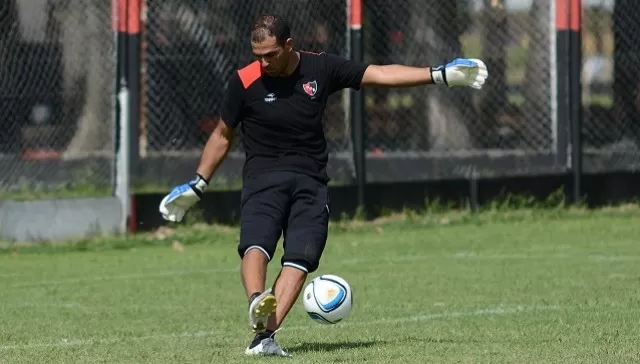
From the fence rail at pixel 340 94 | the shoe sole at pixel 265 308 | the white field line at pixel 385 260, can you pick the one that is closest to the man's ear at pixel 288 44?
the shoe sole at pixel 265 308

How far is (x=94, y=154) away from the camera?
46.2ft

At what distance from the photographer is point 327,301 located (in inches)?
305

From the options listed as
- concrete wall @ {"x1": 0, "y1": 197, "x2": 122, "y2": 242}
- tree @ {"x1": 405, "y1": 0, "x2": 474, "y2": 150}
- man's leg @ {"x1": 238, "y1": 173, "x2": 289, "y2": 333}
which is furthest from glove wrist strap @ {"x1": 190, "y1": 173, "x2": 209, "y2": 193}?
tree @ {"x1": 405, "y1": 0, "x2": 474, "y2": 150}

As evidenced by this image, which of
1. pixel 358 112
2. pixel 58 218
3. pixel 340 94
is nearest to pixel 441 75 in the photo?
pixel 58 218

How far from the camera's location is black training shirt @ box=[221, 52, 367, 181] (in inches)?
315

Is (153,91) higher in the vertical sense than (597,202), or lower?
higher

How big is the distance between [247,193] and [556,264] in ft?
15.2

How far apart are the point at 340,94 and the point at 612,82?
347 centimetres

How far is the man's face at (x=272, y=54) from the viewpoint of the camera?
774cm

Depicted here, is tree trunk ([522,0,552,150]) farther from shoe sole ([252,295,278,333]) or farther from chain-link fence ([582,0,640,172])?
shoe sole ([252,295,278,333])

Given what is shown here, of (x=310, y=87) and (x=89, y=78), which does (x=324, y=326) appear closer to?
(x=310, y=87)

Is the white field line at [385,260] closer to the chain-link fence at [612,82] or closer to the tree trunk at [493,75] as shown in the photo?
the tree trunk at [493,75]

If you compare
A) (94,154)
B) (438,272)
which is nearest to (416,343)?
(438,272)

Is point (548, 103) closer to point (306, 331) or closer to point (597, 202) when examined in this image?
point (597, 202)
